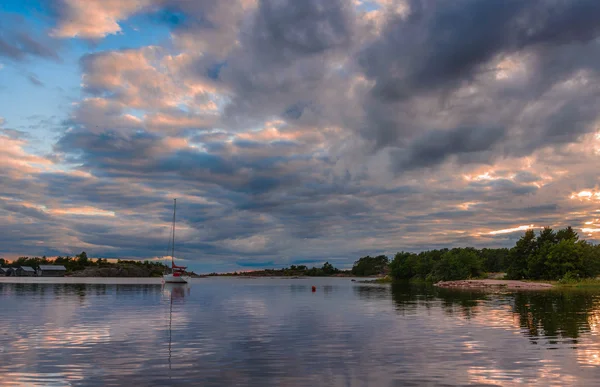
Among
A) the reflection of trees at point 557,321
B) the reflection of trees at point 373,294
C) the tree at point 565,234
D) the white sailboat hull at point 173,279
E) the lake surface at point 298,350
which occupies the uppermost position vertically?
the tree at point 565,234

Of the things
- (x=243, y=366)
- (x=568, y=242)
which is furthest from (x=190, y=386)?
(x=568, y=242)

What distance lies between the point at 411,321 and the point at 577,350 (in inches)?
773

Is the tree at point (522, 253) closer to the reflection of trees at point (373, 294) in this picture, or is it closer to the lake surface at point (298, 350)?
the reflection of trees at point (373, 294)

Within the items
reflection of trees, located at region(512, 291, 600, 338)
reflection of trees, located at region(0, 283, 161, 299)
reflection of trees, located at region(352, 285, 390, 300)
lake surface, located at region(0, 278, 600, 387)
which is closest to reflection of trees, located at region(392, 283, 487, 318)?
reflection of trees, located at region(352, 285, 390, 300)

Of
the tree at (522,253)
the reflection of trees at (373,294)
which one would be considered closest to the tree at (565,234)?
the tree at (522,253)

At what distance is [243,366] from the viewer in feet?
85.8

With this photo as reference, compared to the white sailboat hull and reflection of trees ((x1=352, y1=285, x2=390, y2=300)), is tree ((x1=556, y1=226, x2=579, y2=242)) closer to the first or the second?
reflection of trees ((x1=352, y1=285, x2=390, y2=300))

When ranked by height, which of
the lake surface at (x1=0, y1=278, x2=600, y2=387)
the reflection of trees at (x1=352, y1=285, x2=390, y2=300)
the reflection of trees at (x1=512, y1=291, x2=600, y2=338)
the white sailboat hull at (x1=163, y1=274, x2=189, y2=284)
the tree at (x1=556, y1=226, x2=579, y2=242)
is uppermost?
the tree at (x1=556, y1=226, x2=579, y2=242)

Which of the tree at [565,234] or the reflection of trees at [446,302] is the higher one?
the tree at [565,234]

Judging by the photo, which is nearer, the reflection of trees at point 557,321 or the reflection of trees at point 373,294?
the reflection of trees at point 557,321

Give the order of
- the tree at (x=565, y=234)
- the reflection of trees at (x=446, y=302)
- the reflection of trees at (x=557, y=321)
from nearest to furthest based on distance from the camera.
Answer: the reflection of trees at (x=557, y=321)
the reflection of trees at (x=446, y=302)
the tree at (x=565, y=234)

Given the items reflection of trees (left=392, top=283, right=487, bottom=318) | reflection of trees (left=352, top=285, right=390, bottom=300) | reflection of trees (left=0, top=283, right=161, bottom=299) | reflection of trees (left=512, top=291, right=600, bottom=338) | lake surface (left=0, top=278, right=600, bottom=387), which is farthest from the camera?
reflection of trees (left=0, top=283, right=161, bottom=299)

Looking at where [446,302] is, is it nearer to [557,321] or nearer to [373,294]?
[557,321]

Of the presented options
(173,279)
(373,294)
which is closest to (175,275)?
(173,279)
